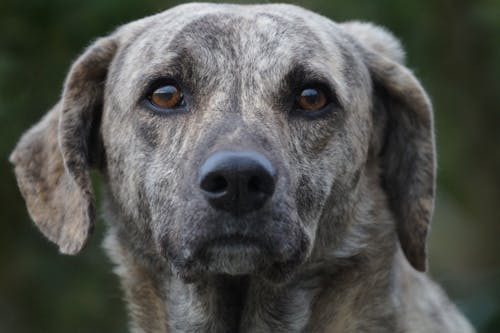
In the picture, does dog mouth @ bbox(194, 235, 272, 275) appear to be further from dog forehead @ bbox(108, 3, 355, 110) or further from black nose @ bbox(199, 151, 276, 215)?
dog forehead @ bbox(108, 3, 355, 110)

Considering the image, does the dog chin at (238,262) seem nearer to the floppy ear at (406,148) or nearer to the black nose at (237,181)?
the black nose at (237,181)

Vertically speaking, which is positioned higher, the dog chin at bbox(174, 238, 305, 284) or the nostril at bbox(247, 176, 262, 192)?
the nostril at bbox(247, 176, 262, 192)

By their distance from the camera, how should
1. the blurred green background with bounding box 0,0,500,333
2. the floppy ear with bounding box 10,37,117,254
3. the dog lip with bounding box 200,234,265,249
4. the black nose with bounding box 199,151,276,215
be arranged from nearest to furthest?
1. the black nose with bounding box 199,151,276,215
2. the dog lip with bounding box 200,234,265,249
3. the floppy ear with bounding box 10,37,117,254
4. the blurred green background with bounding box 0,0,500,333

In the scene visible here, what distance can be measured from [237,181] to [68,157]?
3.77 feet

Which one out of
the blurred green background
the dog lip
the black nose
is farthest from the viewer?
the blurred green background

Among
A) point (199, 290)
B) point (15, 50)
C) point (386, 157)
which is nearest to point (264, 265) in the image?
point (199, 290)

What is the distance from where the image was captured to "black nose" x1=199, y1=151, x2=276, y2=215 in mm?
4477

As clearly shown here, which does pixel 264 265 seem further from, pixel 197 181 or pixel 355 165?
pixel 355 165

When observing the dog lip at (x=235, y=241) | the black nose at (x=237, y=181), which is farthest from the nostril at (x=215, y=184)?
the dog lip at (x=235, y=241)

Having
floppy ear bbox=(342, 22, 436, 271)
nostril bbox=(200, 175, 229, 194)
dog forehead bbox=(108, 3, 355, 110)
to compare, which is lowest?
floppy ear bbox=(342, 22, 436, 271)

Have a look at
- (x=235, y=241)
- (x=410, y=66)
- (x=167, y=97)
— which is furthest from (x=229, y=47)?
(x=410, y=66)

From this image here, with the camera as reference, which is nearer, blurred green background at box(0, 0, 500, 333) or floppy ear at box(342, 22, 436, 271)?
floppy ear at box(342, 22, 436, 271)

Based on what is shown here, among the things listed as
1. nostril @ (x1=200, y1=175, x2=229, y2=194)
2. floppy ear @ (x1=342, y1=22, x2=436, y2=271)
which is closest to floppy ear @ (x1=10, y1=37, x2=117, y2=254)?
nostril @ (x1=200, y1=175, x2=229, y2=194)

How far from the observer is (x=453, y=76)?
1028 centimetres
